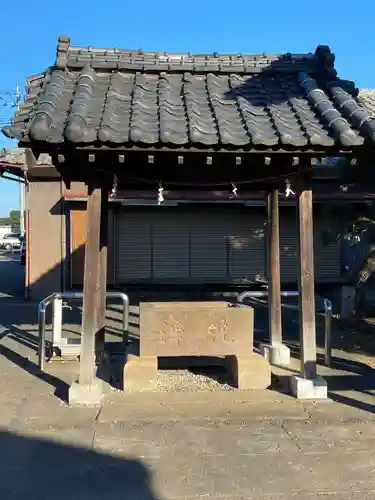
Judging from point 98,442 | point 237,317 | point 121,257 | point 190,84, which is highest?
point 190,84

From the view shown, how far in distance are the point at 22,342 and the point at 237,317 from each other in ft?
14.9

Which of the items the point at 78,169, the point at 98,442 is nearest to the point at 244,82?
the point at 78,169

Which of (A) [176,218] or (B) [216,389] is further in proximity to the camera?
(A) [176,218]

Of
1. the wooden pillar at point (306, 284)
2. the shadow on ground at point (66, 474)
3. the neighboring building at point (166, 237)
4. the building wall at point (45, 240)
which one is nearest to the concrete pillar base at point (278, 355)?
the wooden pillar at point (306, 284)

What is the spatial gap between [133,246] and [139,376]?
8910mm

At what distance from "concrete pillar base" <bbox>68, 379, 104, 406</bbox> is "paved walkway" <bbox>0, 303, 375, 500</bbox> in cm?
13

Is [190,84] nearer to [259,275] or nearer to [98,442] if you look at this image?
[98,442]

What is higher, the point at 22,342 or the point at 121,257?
the point at 121,257

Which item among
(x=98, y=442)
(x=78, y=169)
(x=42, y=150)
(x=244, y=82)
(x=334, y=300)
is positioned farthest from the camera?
(x=334, y=300)

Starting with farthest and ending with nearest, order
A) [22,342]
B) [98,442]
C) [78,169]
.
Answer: [22,342], [78,169], [98,442]

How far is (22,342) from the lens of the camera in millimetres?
9312

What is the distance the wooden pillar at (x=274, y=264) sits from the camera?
7660 mm

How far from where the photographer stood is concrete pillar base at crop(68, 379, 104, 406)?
575cm

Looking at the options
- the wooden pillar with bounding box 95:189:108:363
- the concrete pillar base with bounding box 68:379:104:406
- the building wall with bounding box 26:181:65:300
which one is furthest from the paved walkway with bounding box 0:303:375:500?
A: the building wall with bounding box 26:181:65:300
